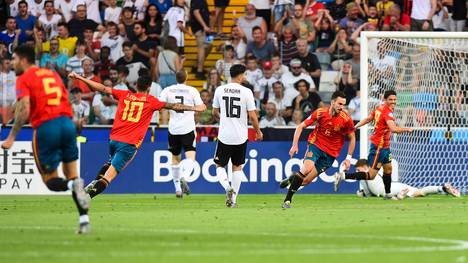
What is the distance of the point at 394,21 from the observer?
1082 inches

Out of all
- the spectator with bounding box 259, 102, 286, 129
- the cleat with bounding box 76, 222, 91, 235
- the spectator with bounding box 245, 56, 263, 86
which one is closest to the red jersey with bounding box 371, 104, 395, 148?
the spectator with bounding box 259, 102, 286, 129

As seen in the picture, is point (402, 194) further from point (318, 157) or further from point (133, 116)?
point (133, 116)

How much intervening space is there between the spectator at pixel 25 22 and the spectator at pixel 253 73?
533cm

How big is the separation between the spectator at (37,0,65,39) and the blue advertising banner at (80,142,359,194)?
4621mm

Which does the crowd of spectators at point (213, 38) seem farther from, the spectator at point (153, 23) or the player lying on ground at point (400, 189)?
the player lying on ground at point (400, 189)

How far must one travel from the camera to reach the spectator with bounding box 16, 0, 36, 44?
91.0ft

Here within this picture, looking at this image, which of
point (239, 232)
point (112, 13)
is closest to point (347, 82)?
point (112, 13)

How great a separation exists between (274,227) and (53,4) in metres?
15.8

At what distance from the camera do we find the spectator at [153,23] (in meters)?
27.7

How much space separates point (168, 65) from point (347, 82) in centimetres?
417

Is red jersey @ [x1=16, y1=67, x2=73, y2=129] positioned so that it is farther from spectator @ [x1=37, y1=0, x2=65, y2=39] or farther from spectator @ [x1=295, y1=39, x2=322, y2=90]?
spectator @ [x1=37, y1=0, x2=65, y2=39]

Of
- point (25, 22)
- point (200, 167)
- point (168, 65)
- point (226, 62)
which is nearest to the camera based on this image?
point (200, 167)

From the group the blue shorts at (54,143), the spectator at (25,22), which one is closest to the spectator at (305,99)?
the spectator at (25,22)

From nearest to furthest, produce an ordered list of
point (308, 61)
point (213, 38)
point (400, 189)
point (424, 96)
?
point (400, 189)
point (424, 96)
point (308, 61)
point (213, 38)
